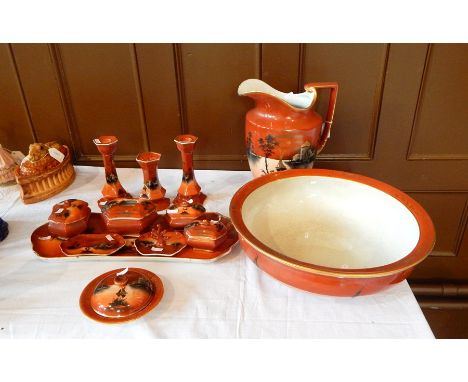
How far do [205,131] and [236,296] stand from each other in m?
0.48

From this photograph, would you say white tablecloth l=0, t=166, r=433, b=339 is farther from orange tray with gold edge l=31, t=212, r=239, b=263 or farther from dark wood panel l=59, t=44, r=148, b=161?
dark wood panel l=59, t=44, r=148, b=161

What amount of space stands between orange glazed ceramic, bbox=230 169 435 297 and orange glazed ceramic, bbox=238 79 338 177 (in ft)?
0.20

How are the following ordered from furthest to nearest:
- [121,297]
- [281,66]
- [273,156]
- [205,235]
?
[281,66], [273,156], [205,235], [121,297]

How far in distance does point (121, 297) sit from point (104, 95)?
21.3 inches

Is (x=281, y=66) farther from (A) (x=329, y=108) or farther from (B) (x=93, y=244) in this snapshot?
(B) (x=93, y=244)

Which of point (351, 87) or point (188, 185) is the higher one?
point (351, 87)

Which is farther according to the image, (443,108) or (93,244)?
(443,108)

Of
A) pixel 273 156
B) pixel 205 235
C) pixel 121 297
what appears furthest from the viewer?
pixel 273 156

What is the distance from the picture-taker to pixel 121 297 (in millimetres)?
487

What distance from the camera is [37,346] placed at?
46 centimetres

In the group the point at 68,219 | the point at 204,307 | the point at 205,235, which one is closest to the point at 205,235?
the point at 205,235

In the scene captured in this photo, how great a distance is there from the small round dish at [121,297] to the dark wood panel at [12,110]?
1.82 feet

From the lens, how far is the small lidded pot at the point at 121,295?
0.48 metres

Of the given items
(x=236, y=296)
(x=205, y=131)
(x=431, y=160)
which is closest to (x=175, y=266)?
(x=236, y=296)
